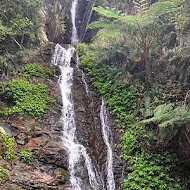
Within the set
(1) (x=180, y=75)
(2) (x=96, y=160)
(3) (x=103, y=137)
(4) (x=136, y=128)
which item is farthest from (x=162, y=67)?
(2) (x=96, y=160)

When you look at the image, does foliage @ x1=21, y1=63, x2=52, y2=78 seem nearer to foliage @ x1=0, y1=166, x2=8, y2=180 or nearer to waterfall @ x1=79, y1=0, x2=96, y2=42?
foliage @ x1=0, y1=166, x2=8, y2=180

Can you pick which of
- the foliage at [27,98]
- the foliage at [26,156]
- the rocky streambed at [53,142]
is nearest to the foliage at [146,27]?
the rocky streambed at [53,142]

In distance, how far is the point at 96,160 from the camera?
9.65 meters

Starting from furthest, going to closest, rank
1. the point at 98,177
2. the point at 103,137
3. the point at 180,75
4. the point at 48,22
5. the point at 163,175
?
the point at 48,22
the point at 103,137
the point at 180,75
the point at 98,177
the point at 163,175

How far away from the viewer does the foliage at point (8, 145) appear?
856cm

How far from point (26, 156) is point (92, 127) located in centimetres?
319

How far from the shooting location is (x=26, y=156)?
28.7ft

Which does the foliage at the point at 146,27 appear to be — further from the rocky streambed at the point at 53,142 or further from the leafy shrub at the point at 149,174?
the leafy shrub at the point at 149,174

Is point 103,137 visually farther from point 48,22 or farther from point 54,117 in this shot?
point 48,22

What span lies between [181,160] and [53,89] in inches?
260

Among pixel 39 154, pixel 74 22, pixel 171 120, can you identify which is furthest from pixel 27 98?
pixel 74 22

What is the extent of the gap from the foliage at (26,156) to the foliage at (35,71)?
4.73 metres

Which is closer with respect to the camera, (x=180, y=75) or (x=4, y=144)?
(x=4, y=144)

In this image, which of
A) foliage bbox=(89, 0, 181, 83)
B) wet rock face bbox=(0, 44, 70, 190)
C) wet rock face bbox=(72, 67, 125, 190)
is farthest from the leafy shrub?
foliage bbox=(89, 0, 181, 83)
